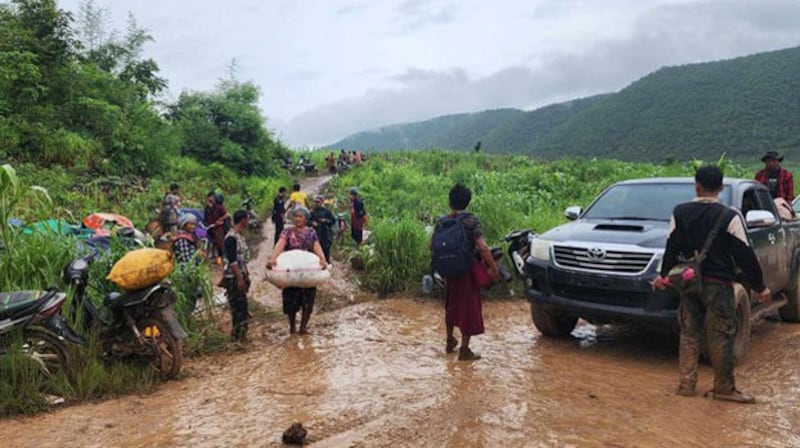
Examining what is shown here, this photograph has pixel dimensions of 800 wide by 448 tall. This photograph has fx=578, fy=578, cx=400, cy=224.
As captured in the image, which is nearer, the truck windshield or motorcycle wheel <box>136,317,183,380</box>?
motorcycle wheel <box>136,317,183,380</box>

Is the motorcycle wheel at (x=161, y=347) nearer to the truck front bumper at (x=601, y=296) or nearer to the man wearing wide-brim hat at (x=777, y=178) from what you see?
the truck front bumper at (x=601, y=296)

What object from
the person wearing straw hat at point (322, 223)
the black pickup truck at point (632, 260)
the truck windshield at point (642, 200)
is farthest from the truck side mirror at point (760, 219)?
the person wearing straw hat at point (322, 223)

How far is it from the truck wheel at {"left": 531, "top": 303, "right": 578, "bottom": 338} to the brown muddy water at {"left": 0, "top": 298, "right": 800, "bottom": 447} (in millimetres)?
196

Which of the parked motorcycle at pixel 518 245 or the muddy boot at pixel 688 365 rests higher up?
the parked motorcycle at pixel 518 245

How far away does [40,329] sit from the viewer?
4746mm

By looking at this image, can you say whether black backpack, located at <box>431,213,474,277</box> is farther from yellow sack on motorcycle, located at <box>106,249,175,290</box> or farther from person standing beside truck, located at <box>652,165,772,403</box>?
yellow sack on motorcycle, located at <box>106,249,175,290</box>

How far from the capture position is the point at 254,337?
701cm

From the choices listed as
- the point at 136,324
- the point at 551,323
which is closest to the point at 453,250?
the point at 551,323

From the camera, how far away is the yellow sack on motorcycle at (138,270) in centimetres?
517

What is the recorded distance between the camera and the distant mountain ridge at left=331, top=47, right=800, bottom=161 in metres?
48.2

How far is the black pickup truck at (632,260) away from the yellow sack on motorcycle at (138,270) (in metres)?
3.70

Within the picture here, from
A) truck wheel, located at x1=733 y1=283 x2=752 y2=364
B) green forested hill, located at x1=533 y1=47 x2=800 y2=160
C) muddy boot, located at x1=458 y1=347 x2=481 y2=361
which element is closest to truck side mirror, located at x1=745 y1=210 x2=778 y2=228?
truck wheel, located at x1=733 y1=283 x2=752 y2=364

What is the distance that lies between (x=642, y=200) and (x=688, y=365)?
93.9 inches

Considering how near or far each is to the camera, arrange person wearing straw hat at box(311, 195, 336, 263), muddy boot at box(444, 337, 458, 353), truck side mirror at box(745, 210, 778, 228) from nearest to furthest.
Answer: truck side mirror at box(745, 210, 778, 228) → muddy boot at box(444, 337, 458, 353) → person wearing straw hat at box(311, 195, 336, 263)
